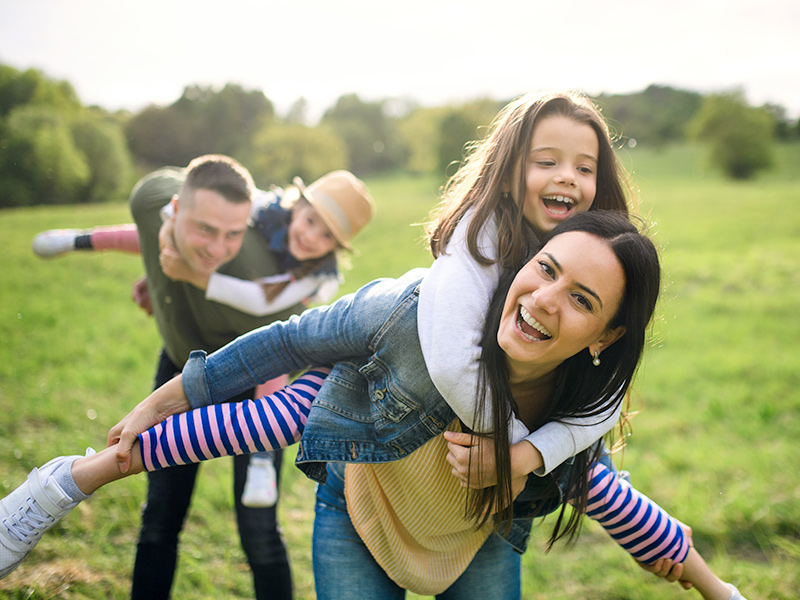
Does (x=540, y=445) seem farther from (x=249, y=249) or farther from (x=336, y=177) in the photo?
(x=336, y=177)

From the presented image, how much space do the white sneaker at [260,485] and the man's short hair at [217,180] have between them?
1200 mm

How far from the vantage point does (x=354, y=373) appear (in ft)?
6.23

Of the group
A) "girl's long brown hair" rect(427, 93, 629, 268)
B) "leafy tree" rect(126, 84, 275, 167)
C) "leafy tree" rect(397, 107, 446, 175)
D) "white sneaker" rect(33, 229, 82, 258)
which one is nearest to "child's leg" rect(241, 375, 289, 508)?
"girl's long brown hair" rect(427, 93, 629, 268)

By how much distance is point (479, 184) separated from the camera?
197 centimetres

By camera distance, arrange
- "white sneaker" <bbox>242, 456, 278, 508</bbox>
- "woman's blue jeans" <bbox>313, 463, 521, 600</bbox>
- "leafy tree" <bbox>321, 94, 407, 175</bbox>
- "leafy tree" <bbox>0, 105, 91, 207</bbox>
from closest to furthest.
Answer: "woman's blue jeans" <bbox>313, 463, 521, 600</bbox> → "white sneaker" <bbox>242, 456, 278, 508</bbox> → "leafy tree" <bbox>0, 105, 91, 207</bbox> → "leafy tree" <bbox>321, 94, 407, 175</bbox>

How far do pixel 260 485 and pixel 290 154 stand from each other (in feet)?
98.3

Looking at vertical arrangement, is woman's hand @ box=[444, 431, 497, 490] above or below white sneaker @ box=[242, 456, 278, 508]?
above

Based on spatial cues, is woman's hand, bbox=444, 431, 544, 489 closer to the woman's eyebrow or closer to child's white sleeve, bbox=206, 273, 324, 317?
the woman's eyebrow

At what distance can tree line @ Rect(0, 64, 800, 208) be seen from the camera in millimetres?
10172

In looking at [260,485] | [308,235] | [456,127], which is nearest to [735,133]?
[456,127]

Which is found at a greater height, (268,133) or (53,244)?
(53,244)

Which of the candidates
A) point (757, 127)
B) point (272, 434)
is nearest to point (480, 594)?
point (272, 434)

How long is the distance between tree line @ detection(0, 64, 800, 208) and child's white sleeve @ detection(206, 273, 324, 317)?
3.33 feet

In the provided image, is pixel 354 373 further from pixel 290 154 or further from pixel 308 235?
pixel 290 154
